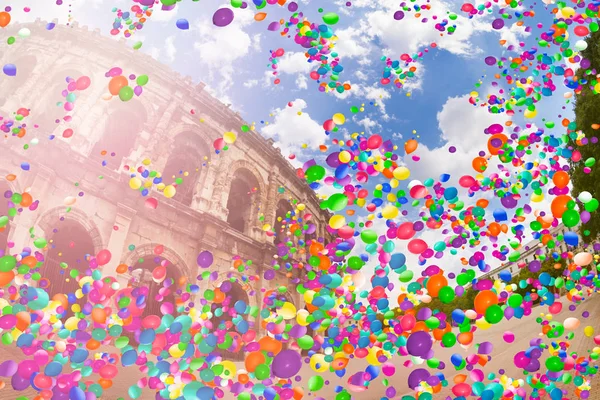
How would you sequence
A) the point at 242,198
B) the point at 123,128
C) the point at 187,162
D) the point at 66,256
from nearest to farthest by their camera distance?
the point at 66,256 → the point at 123,128 → the point at 187,162 → the point at 242,198

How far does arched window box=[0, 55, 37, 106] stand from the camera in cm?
994

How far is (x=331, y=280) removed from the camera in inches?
160

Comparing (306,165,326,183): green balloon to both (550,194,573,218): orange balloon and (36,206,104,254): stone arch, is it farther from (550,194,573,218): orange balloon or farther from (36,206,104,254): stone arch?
(36,206,104,254): stone arch

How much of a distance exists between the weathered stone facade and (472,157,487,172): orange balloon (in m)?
7.77

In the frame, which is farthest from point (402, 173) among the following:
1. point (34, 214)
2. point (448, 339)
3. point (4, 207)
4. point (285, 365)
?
point (4, 207)

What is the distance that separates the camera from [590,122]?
32.0 feet

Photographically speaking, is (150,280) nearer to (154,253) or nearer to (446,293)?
(154,253)

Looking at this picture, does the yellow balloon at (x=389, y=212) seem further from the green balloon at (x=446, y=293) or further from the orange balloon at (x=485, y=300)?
the orange balloon at (x=485, y=300)

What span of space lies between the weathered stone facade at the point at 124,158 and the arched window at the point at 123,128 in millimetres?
32

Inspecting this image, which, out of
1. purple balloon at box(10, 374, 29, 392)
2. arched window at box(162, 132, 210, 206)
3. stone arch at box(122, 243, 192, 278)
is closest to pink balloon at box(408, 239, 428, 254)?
purple balloon at box(10, 374, 29, 392)

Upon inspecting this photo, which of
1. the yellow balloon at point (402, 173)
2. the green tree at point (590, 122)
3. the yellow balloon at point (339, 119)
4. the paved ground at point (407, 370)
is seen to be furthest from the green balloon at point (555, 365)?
the green tree at point (590, 122)

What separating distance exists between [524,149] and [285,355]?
472 cm

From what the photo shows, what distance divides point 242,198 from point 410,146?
9700 mm

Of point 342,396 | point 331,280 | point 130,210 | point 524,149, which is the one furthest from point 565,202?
point 130,210
